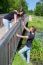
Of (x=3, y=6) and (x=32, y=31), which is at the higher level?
(x=32, y=31)

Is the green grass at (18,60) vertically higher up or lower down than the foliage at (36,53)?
higher up

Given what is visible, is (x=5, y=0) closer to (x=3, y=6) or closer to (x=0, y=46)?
(x=3, y=6)

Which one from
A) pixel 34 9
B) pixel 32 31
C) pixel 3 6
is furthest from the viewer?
pixel 34 9

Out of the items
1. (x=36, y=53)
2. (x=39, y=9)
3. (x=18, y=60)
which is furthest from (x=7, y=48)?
(x=39, y=9)

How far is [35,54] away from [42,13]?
76808 mm

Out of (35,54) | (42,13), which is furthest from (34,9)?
(35,54)

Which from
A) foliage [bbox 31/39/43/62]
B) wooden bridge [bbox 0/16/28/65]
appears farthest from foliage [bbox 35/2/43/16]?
wooden bridge [bbox 0/16/28/65]

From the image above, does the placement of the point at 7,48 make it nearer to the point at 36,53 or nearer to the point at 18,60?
the point at 18,60

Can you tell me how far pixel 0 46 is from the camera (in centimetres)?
566

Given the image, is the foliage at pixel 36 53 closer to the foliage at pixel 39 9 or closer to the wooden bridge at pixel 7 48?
the wooden bridge at pixel 7 48

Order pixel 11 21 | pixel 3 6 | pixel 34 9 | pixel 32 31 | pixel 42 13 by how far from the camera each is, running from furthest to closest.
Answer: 1. pixel 34 9
2. pixel 42 13
3. pixel 3 6
4. pixel 11 21
5. pixel 32 31

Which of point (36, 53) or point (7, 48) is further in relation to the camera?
point (36, 53)

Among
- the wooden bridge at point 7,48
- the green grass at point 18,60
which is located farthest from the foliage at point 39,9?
the wooden bridge at point 7,48

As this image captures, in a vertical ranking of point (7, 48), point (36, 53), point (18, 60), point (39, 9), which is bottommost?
point (39, 9)
